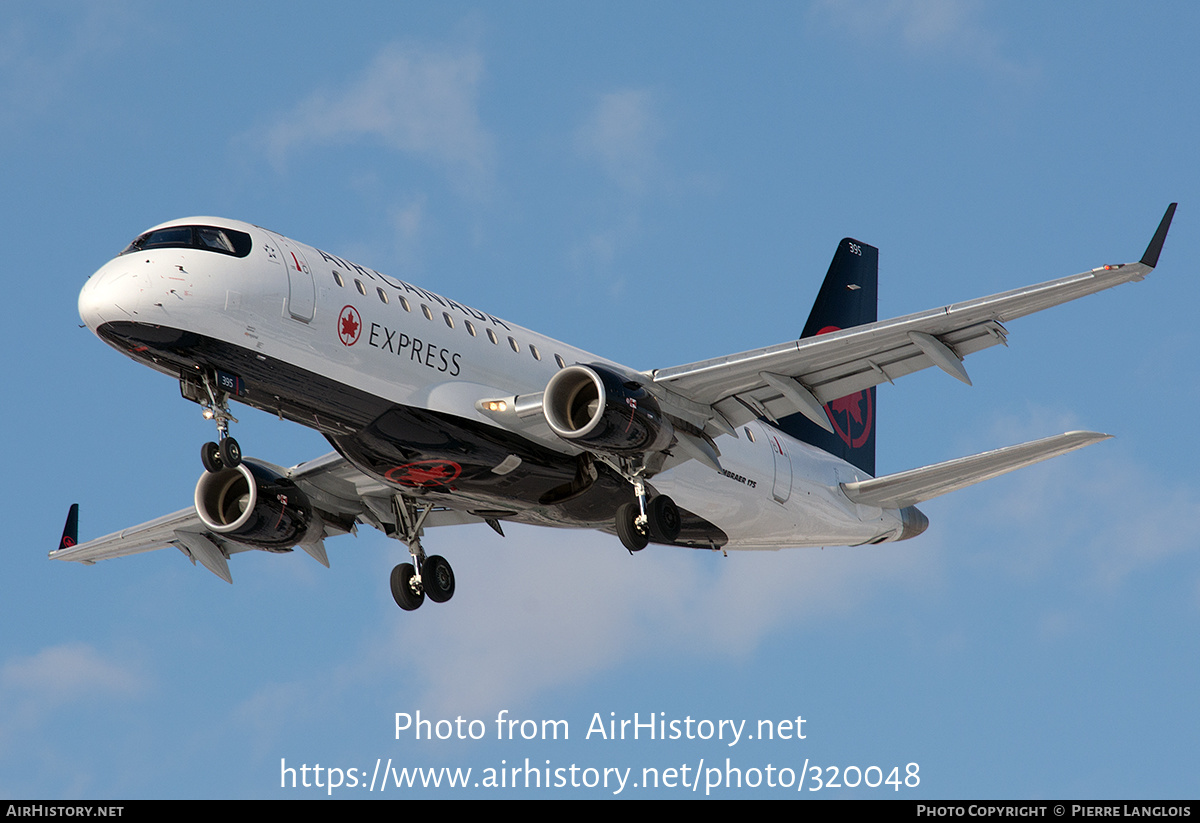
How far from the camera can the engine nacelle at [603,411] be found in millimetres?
26922

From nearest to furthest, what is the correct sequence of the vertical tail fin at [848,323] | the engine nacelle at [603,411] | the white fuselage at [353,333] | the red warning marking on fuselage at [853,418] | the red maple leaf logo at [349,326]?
the white fuselage at [353,333] < the red maple leaf logo at [349,326] < the engine nacelle at [603,411] < the vertical tail fin at [848,323] < the red warning marking on fuselage at [853,418]

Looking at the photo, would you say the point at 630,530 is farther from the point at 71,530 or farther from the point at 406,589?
the point at 71,530

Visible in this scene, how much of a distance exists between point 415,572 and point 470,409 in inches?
227

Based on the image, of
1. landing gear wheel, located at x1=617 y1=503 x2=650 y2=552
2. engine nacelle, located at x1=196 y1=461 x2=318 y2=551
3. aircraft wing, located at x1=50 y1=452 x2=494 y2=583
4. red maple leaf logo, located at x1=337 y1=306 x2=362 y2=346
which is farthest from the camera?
aircraft wing, located at x1=50 y1=452 x2=494 y2=583

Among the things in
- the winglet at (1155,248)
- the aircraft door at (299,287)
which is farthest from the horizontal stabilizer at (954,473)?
the aircraft door at (299,287)

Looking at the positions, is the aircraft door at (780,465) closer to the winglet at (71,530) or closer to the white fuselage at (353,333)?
the white fuselage at (353,333)

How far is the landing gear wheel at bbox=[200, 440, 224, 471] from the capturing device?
2550cm

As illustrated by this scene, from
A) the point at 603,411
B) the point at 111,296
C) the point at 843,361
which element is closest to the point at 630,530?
the point at 603,411

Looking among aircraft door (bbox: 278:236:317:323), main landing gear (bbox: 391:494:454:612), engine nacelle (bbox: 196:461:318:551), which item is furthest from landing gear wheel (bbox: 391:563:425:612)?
aircraft door (bbox: 278:236:317:323)

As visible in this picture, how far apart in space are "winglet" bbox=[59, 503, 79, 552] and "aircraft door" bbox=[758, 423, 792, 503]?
17120 millimetres

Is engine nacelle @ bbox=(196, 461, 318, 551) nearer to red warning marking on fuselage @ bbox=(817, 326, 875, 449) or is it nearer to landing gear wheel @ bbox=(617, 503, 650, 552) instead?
landing gear wheel @ bbox=(617, 503, 650, 552)

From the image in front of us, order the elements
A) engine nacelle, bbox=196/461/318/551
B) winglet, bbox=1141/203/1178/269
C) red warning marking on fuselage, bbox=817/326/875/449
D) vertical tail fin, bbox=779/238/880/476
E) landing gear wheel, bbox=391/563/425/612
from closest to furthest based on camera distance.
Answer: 1. winglet, bbox=1141/203/1178/269
2. engine nacelle, bbox=196/461/318/551
3. landing gear wheel, bbox=391/563/425/612
4. vertical tail fin, bbox=779/238/880/476
5. red warning marking on fuselage, bbox=817/326/875/449

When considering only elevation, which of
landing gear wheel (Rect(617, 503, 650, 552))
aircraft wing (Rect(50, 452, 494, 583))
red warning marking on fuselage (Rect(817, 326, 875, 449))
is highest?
red warning marking on fuselage (Rect(817, 326, 875, 449))

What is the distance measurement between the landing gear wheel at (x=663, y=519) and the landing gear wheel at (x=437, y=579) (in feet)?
17.6
